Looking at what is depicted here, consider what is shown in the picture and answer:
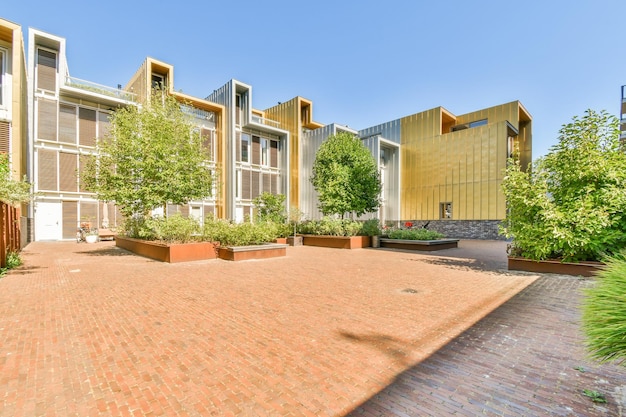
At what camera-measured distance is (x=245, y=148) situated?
27062mm

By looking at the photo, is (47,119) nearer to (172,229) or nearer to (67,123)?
(67,123)

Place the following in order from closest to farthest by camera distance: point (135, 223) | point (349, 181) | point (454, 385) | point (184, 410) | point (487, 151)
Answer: point (184, 410)
point (454, 385)
point (135, 223)
point (349, 181)
point (487, 151)

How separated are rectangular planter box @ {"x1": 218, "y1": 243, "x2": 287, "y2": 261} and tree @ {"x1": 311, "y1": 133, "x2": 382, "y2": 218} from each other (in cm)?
662

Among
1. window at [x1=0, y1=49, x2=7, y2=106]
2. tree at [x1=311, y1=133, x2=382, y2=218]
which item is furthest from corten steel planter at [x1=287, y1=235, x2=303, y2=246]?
window at [x1=0, y1=49, x2=7, y2=106]

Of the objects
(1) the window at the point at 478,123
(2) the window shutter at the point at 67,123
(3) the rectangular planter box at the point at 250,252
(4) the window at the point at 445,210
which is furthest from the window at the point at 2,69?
(1) the window at the point at 478,123

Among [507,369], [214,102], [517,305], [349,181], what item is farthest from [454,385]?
[214,102]

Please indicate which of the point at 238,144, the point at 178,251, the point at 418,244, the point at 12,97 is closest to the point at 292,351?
the point at 178,251

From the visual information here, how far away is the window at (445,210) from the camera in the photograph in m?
26.1

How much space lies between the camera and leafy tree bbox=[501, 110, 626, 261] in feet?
27.0

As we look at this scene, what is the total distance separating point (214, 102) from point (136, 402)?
2747 cm

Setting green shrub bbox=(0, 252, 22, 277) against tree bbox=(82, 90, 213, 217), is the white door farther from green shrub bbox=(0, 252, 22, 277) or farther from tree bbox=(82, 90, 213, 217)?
green shrub bbox=(0, 252, 22, 277)

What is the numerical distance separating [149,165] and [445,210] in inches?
920

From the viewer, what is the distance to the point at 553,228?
8.73m

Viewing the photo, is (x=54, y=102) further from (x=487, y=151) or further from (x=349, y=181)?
(x=487, y=151)
